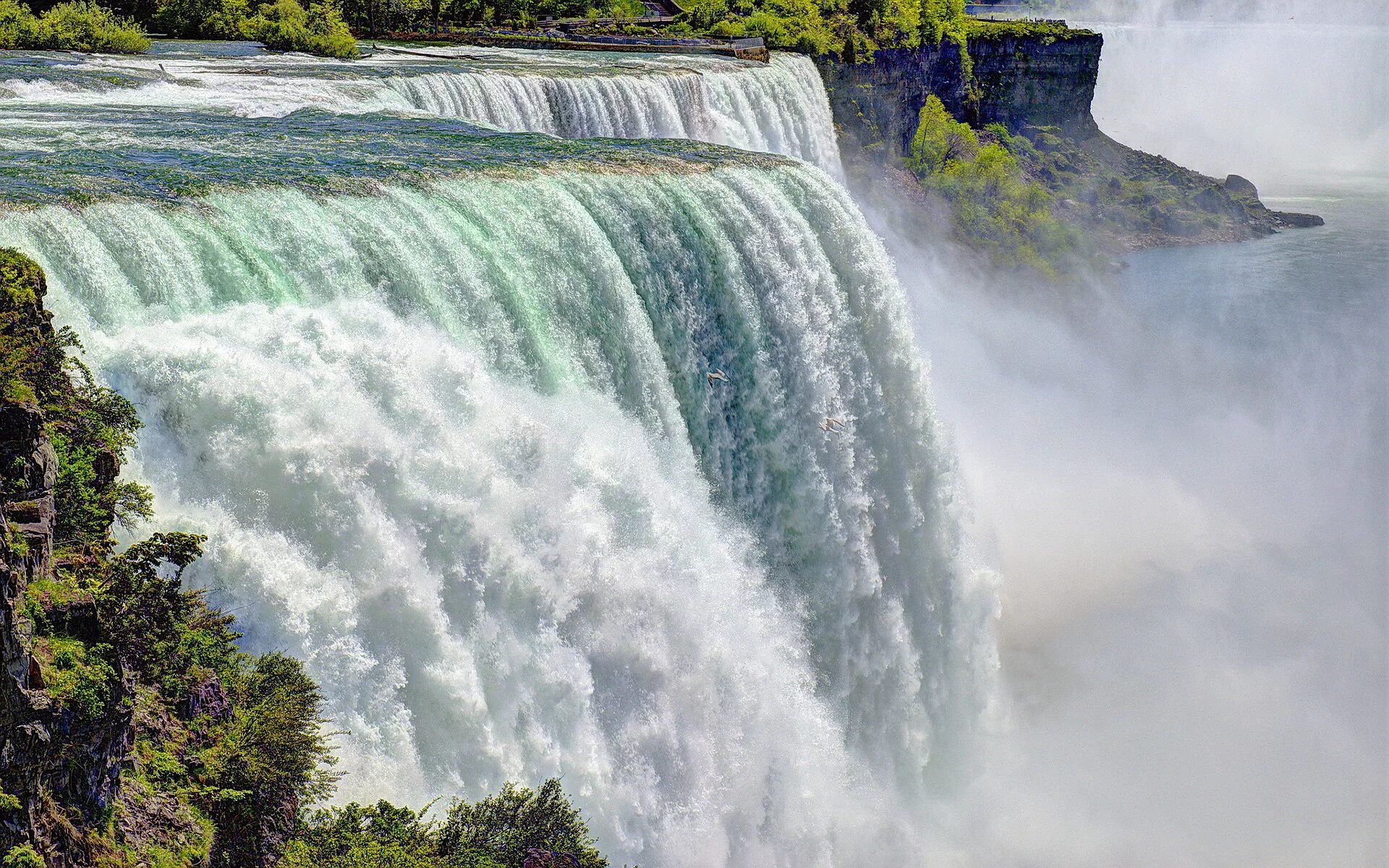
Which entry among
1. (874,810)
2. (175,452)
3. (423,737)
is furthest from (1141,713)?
(175,452)

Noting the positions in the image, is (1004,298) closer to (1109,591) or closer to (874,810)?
(1109,591)

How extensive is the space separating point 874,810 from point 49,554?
30.9 ft

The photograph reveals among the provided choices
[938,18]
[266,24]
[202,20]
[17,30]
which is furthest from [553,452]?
[938,18]

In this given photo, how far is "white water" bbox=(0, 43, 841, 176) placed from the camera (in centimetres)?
1909

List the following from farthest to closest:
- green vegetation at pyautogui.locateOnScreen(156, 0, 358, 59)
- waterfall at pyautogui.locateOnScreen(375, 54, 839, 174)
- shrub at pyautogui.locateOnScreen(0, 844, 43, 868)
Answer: green vegetation at pyautogui.locateOnScreen(156, 0, 358, 59), waterfall at pyautogui.locateOnScreen(375, 54, 839, 174), shrub at pyautogui.locateOnScreen(0, 844, 43, 868)

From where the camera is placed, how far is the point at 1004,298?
114 feet

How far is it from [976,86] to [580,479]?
39.4 meters

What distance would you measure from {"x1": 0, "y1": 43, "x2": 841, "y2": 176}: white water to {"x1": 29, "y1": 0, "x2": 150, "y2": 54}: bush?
2.69ft

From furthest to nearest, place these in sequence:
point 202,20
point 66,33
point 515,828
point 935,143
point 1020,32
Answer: point 1020,32 < point 935,143 < point 202,20 < point 66,33 < point 515,828

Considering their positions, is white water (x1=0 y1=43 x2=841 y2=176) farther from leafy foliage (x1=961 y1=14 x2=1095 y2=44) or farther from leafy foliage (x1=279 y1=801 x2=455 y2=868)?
leafy foliage (x1=961 y1=14 x2=1095 y2=44)

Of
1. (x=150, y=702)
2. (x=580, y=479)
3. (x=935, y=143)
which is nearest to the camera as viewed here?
(x=150, y=702)

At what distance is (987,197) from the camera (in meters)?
38.5

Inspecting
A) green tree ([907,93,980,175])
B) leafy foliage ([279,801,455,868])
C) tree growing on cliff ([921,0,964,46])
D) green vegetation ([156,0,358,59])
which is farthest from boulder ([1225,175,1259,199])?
leafy foliage ([279,801,455,868])

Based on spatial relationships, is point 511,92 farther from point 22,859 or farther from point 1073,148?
point 1073,148
